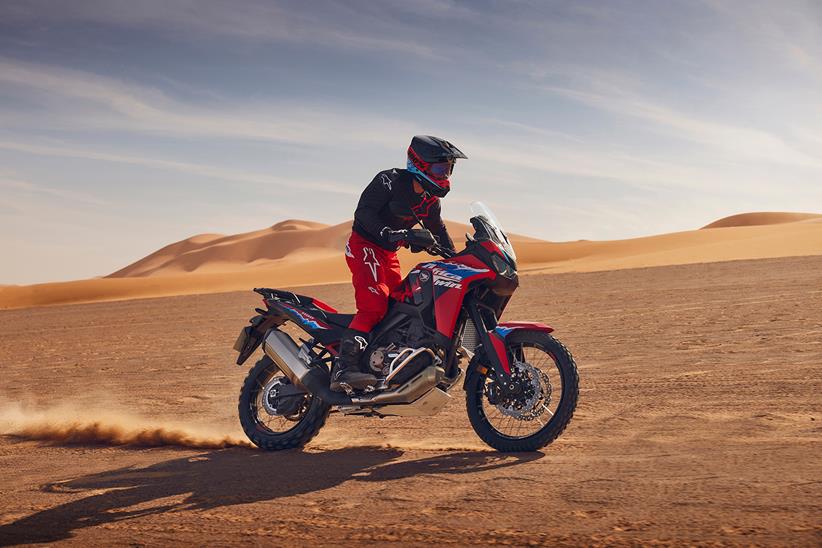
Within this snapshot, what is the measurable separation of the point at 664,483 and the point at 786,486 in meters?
0.68

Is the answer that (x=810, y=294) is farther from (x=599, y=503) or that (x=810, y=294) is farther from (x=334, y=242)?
(x=334, y=242)

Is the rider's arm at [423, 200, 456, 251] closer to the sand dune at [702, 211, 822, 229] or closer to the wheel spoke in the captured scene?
the wheel spoke

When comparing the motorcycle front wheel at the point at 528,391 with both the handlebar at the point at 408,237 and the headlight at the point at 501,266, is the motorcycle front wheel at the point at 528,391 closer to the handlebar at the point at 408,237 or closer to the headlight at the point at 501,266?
the headlight at the point at 501,266

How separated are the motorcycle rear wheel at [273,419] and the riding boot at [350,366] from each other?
0.45 m

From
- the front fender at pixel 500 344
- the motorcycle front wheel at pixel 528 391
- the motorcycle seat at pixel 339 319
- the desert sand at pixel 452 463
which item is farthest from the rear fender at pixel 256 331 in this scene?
the front fender at pixel 500 344

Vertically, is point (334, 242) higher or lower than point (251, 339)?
higher

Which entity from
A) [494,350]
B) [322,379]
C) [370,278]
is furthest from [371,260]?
[494,350]

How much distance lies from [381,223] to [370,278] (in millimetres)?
470

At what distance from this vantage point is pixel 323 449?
7.21 m

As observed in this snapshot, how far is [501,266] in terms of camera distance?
6.43m

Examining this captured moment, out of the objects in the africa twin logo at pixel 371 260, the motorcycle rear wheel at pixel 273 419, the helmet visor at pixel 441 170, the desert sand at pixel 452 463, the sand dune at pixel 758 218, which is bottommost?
the desert sand at pixel 452 463

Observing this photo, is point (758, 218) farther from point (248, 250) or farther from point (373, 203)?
point (373, 203)

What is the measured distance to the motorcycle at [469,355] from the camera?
635 cm

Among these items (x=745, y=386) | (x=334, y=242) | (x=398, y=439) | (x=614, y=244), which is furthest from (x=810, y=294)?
(x=334, y=242)
